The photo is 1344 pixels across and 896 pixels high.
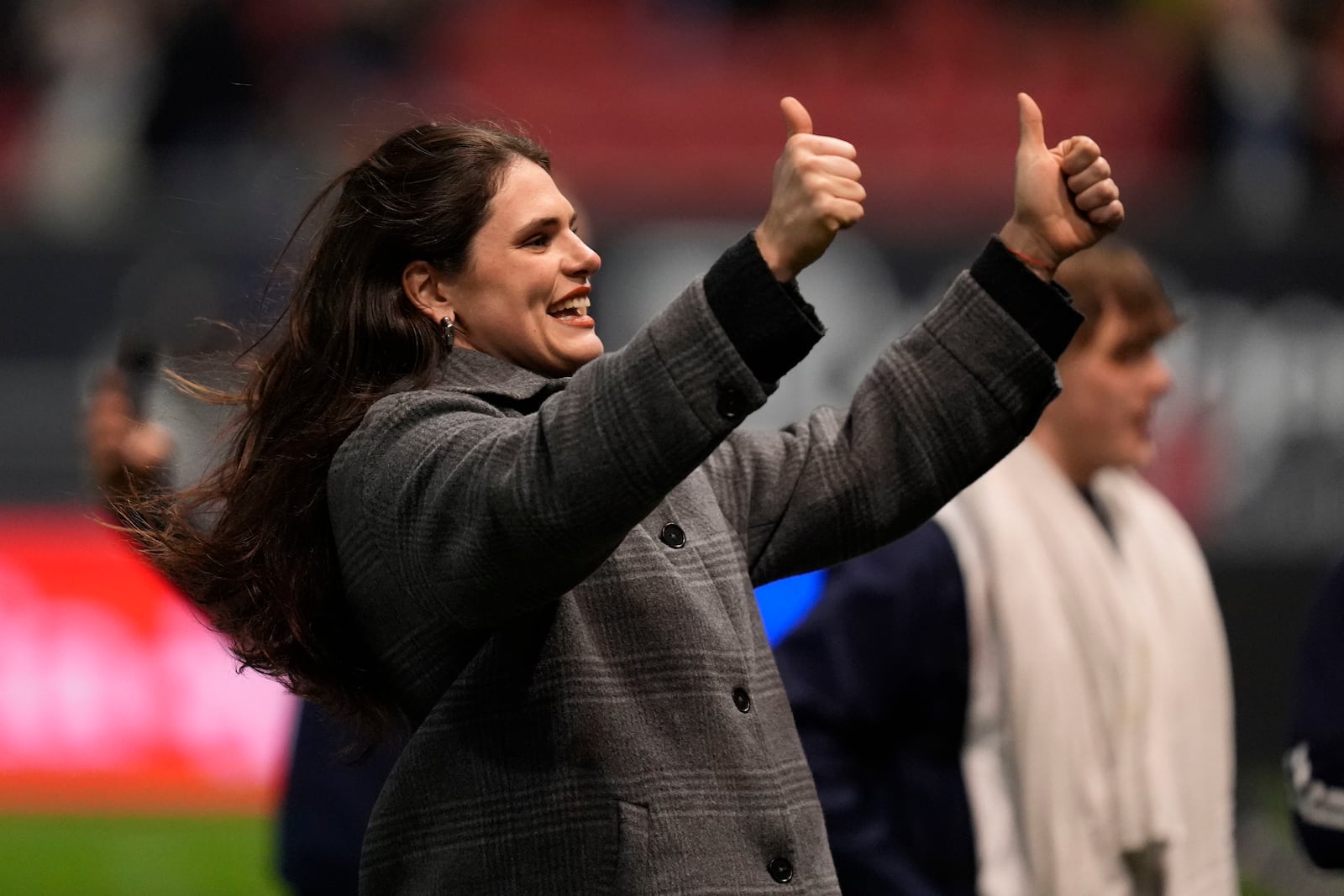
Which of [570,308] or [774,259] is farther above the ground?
[774,259]

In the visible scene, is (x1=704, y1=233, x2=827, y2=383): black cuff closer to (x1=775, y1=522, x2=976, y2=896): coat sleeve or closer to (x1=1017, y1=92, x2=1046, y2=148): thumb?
(x1=1017, y1=92, x2=1046, y2=148): thumb

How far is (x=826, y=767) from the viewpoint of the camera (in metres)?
3.24

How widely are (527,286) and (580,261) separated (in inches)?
2.8

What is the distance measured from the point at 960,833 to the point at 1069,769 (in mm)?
273

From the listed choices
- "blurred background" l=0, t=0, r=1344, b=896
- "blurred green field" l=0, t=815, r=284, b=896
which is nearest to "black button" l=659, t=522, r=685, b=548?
"blurred background" l=0, t=0, r=1344, b=896

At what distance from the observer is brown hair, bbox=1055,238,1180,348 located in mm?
3826

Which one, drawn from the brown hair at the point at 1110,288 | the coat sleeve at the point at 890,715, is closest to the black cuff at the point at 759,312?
the coat sleeve at the point at 890,715

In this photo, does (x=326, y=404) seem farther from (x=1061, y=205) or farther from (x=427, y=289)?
(x=1061, y=205)

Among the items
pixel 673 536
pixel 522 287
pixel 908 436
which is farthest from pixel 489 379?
pixel 908 436

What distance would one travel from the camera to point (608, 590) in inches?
90.0

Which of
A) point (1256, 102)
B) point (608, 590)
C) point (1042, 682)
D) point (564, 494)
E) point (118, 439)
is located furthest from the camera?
point (1256, 102)

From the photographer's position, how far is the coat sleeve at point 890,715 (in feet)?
10.6

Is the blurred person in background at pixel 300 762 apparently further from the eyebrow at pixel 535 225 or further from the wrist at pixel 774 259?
the wrist at pixel 774 259

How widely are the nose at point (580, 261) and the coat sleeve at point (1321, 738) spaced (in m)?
1.35
